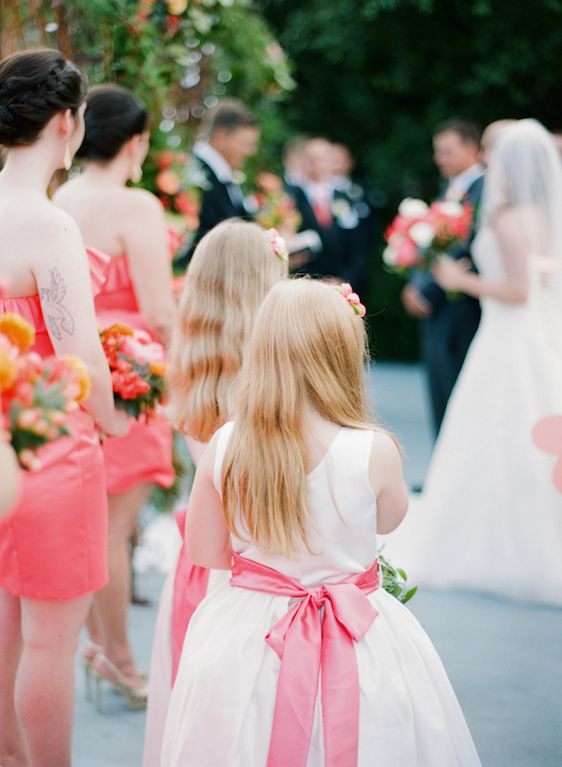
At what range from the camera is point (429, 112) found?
12.3 m

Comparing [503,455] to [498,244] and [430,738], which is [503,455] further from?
[430,738]

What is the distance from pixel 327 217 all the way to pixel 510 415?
4.43 meters

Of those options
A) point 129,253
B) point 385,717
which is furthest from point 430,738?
point 129,253

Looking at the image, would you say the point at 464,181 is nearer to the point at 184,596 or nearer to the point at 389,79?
the point at 184,596

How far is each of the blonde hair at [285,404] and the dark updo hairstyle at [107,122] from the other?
1534 millimetres

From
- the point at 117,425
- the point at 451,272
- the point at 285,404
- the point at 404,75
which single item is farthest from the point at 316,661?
the point at 404,75

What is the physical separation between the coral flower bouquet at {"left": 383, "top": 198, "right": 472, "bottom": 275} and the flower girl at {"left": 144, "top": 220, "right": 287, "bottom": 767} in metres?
3.26

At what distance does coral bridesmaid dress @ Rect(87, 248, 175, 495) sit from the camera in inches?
141

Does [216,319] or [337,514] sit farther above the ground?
[216,319]

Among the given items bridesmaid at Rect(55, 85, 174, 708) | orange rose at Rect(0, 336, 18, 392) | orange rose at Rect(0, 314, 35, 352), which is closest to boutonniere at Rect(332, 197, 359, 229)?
bridesmaid at Rect(55, 85, 174, 708)

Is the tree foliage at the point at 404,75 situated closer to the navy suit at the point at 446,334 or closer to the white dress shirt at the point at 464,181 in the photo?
the white dress shirt at the point at 464,181

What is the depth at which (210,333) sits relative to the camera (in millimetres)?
2877

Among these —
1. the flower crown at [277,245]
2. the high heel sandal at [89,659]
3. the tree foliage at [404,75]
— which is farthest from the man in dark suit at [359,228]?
the flower crown at [277,245]

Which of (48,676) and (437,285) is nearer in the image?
(48,676)
